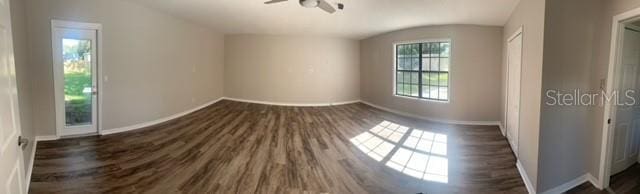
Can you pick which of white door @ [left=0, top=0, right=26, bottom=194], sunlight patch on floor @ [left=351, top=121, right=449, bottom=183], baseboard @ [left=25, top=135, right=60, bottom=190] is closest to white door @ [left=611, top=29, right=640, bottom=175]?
sunlight patch on floor @ [left=351, top=121, right=449, bottom=183]

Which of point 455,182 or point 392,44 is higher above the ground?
point 392,44

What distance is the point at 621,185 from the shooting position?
120 inches

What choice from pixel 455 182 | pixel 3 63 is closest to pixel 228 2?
pixel 3 63

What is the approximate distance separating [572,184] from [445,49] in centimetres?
385

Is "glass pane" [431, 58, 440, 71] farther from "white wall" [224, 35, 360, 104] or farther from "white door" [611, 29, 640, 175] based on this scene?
"white door" [611, 29, 640, 175]

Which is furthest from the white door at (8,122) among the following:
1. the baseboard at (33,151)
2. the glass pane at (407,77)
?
the glass pane at (407,77)

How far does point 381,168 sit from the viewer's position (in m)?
3.48

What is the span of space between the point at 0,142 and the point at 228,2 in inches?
159

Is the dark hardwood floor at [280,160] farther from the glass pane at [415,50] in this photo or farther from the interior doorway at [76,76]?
the glass pane at [415,50]

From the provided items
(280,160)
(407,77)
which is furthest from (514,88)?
(280,160)

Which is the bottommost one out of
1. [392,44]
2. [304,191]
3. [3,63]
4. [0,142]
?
[304,191]

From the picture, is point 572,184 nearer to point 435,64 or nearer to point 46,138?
point 435,64

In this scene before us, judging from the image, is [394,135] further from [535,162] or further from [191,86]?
[191,86]

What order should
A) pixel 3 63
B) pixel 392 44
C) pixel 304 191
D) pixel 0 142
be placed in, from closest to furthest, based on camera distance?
pixel 0 142, pixel 3 63, pixel 304 191, pixel 392 44
